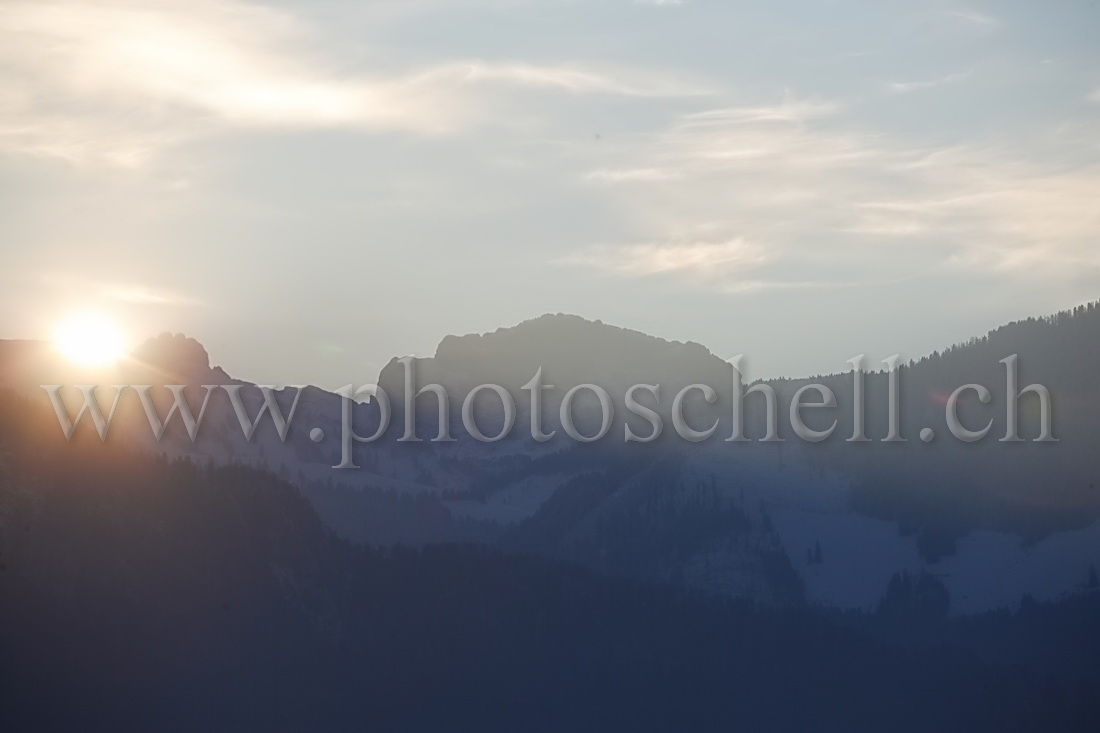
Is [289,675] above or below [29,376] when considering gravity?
below

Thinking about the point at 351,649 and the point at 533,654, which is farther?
the point at 533,654

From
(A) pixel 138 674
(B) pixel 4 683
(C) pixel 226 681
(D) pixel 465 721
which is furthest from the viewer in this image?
(D) pixel 465 721

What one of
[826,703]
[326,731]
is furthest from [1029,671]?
[326,731]

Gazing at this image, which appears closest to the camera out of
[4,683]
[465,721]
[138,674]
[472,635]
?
[4,683]

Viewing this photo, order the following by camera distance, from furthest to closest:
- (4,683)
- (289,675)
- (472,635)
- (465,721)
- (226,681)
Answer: (472,635) < (465,721) < (289,675) < (226,681) < (4,683)

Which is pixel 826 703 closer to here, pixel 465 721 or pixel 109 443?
pixel 465 721

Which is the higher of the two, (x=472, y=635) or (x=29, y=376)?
(x=29, y=376)

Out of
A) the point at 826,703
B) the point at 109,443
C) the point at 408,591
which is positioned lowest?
the point at 826,703

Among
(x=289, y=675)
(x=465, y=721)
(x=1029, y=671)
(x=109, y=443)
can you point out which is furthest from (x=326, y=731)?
(x=1029, y=671)

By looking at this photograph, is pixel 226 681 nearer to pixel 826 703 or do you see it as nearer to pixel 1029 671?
pixel 826 703
